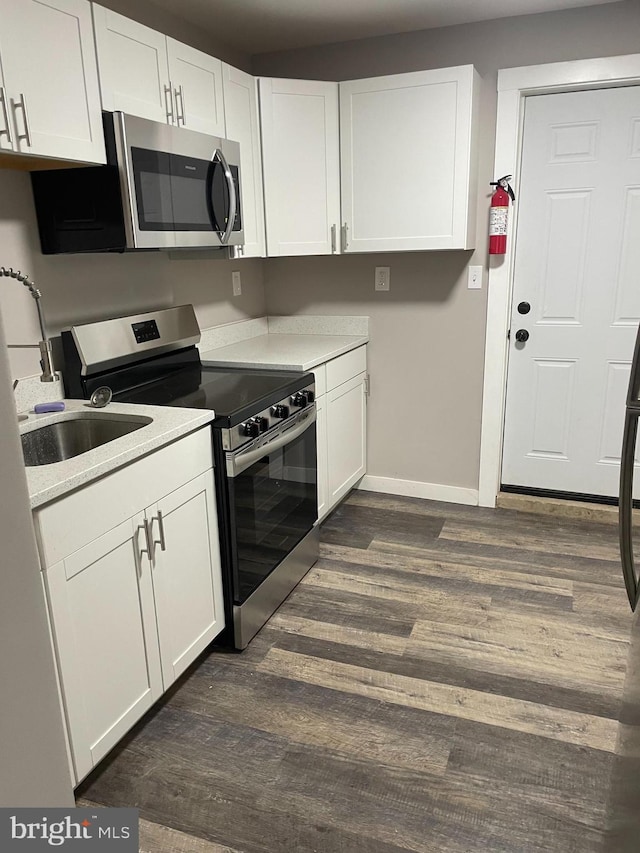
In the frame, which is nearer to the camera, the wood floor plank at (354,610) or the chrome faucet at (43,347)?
the chrome faucet at (43,347)

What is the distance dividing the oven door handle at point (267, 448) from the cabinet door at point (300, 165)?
3.06 feet

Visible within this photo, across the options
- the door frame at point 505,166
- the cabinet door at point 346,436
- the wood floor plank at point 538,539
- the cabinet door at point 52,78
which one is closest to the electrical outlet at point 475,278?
the door frame at point 505,166

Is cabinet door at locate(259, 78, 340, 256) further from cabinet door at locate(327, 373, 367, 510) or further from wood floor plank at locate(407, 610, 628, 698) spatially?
wood floor plank at locate(407, 610, 628, 698)

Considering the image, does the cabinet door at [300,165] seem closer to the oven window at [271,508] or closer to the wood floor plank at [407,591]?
the oven window at [271,508]

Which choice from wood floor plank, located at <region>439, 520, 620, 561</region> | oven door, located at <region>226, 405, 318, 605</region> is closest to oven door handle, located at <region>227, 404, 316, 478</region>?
oven door, located at <region>226, 405, 318, 605</region>

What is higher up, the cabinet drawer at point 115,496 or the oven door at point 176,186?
the oven door at point 176,186

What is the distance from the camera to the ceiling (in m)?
2.80

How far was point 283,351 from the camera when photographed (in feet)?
10.4

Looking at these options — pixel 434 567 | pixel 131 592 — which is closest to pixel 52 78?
pixel 131 592

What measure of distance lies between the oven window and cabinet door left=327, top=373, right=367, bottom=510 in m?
0.31

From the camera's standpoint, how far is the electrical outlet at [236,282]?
3521mm

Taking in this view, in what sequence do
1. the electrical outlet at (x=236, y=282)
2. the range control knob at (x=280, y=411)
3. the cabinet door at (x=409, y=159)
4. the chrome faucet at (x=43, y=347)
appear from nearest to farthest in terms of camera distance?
the chrome faucet at (x=43, y=347)
the range control knob at (x=280, y=411)
the cabinet door at (x=409, y=159)
the electrical outlet at (x=236, y=282)

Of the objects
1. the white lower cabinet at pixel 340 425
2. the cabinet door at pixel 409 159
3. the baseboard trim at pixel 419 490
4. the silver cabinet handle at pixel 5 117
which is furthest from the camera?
the baseboard trim at pixel 419 490

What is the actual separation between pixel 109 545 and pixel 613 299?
Result: 8.83ft
